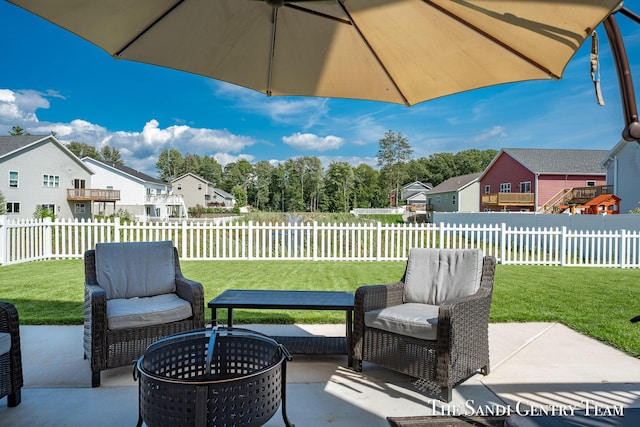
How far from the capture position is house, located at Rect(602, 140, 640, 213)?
58.3 feet

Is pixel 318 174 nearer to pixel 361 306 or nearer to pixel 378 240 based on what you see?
pixel 378 240

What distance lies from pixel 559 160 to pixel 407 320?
28.3 m

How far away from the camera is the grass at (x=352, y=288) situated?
15.0ft

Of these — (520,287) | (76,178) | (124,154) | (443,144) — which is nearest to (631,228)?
(520,287)

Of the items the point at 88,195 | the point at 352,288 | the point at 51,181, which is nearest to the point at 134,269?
the point at 352,288

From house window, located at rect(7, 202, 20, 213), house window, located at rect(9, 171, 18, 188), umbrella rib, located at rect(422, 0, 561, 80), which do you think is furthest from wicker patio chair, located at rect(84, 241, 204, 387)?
house window, located at rect(7, 202, 20, 213)

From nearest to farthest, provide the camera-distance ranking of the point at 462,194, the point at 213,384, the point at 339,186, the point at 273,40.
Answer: the point at 213,384
the point at 273,40
the point at 462,194
the point at 339,186

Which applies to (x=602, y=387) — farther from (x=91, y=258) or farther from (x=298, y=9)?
(x=91, y=258)

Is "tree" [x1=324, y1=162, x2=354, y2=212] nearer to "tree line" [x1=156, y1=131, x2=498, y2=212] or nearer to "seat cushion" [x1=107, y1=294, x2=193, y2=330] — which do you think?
"tree line" [x1=156, y1=131, x2=498, y2=212]

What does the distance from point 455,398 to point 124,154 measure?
84.8m

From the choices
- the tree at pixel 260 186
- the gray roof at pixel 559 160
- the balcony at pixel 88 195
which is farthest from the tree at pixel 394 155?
the balcony at pixel 88 195

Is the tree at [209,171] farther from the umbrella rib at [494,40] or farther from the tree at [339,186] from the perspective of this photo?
the umbrella rib at [494,40]

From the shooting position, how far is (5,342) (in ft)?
7.91

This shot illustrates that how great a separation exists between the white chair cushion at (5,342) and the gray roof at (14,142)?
27.9 m
